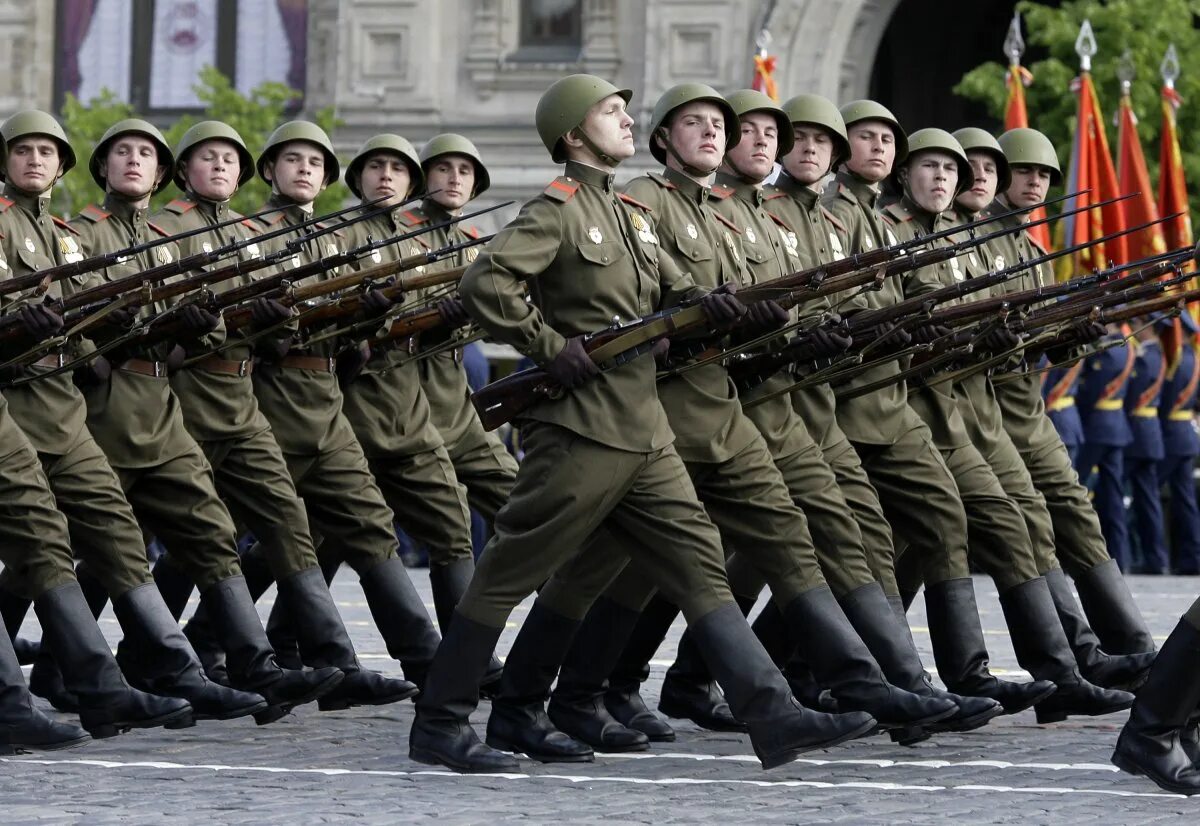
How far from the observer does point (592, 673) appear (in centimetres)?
865

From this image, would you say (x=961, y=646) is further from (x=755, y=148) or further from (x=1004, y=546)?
(x=755, y=148)

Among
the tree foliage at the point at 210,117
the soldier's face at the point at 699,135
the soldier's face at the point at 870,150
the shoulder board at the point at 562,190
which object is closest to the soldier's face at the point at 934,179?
the soldier's face at the point at 870,150

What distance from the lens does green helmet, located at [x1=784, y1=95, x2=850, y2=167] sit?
945 centimetres

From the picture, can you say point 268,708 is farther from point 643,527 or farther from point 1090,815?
point 1090,815

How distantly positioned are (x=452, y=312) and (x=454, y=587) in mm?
967

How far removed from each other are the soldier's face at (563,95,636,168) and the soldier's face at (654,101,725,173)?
1.03 feet

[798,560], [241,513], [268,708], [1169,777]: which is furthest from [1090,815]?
[241,513]

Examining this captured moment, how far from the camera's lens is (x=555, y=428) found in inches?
311

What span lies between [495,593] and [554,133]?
135 cm

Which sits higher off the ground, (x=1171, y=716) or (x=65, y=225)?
(x=65, y=225)

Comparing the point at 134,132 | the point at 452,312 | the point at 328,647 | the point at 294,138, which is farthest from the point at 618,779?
the point at 294,138

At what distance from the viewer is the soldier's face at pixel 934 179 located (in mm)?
9922

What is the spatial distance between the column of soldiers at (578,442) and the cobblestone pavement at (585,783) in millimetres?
134

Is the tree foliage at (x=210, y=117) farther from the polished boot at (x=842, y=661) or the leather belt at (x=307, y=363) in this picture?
the polished boot at (x=842, y=661)
